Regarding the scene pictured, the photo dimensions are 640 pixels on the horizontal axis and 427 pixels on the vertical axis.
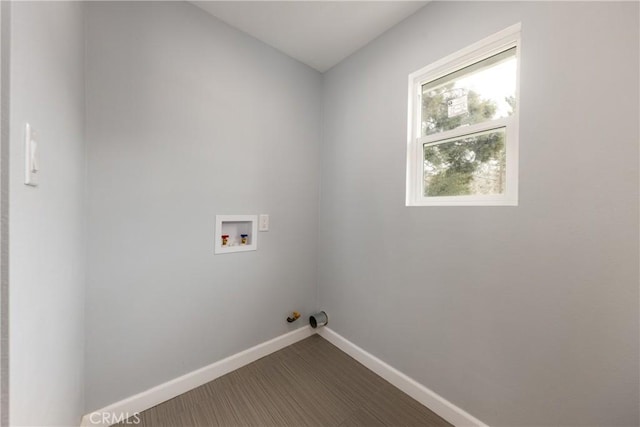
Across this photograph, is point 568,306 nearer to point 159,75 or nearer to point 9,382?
point 9,382

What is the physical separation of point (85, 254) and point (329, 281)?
5.47 ft

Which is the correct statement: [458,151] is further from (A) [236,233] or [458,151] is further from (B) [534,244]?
(A) [236,233]

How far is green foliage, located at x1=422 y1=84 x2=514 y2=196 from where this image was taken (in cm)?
131

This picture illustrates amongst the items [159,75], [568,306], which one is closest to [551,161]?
[568,306]

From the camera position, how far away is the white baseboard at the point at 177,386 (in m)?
1.29

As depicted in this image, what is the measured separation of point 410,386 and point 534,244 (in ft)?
3.79

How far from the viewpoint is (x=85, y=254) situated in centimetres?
123

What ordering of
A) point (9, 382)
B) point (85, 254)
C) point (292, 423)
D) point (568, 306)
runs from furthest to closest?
point (292, 423), point (85, 254), point (568, 306), point (9, 382)

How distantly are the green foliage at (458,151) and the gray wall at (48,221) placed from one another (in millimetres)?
1748

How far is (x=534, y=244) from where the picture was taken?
110 centimetres

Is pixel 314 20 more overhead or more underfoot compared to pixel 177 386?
more overhead

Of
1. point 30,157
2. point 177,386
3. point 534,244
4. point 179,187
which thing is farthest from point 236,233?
point 534,244

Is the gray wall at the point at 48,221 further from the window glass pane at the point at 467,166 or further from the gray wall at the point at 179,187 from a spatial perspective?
the window glass pane at the point at 467,166
